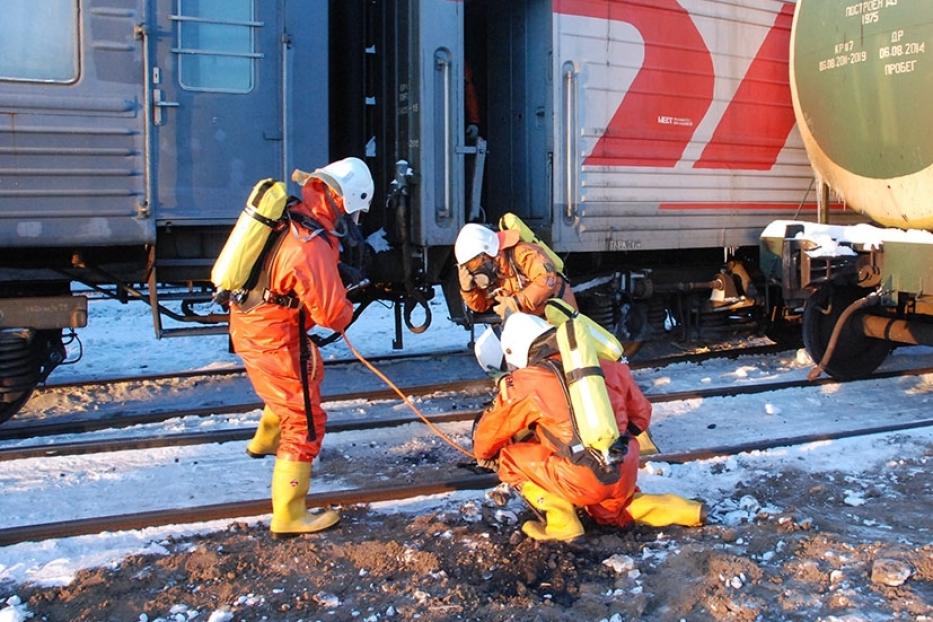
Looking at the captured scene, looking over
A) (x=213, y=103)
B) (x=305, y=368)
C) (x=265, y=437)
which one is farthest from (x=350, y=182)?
(x=213, y=103)

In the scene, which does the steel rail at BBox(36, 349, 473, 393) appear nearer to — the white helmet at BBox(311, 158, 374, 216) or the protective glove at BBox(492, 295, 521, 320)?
the protective glove at BBox(492, 295, 521, 320)

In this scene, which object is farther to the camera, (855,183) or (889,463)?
(855,183)

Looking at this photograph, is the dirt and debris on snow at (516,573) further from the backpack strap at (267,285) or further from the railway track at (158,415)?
the railway track at (158,415)

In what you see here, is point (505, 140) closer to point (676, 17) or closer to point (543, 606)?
point (676, 17)

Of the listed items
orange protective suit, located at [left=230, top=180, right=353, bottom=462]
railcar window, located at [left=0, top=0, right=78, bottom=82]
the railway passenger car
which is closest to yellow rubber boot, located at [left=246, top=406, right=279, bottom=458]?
orange protective suit, located at [left=230, top=180, right=353, bottom=462]

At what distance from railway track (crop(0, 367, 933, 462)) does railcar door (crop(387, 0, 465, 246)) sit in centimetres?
132

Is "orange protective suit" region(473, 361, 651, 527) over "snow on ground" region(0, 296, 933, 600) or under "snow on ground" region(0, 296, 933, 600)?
over

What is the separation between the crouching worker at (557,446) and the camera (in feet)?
12.8

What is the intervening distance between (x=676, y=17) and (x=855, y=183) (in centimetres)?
196

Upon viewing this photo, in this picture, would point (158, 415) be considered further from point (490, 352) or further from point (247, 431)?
point (490, 352)

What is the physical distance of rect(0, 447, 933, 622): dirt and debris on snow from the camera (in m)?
3.45

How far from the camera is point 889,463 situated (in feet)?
17.4

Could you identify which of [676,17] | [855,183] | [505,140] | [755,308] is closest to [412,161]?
[505,140]

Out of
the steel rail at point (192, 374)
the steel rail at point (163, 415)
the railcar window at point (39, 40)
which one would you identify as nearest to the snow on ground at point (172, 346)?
the steel rail at point (192, 374)
